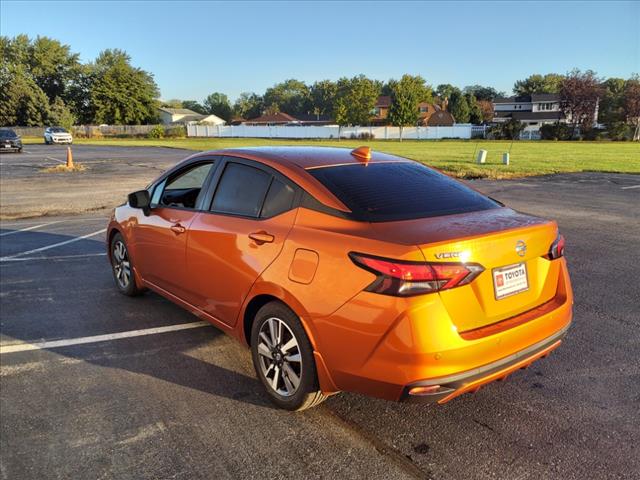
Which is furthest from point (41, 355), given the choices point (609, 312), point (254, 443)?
point (609, 312)

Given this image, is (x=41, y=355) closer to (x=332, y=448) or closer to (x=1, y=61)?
(x=332, y=448)

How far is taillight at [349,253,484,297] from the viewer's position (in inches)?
99.4

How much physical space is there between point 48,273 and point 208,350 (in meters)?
3.51

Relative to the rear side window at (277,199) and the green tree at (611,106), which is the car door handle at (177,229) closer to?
the rear side window at (277,199)

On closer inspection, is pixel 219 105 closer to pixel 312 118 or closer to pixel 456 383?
pixel 312 118

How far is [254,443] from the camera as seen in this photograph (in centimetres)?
291

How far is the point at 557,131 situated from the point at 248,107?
98.3m

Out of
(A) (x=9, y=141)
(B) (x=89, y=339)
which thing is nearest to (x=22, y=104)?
(A) (x=9, y=141)

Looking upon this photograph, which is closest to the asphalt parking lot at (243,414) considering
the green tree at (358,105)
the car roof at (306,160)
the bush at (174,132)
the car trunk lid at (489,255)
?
the car trunk lid at (489,255)

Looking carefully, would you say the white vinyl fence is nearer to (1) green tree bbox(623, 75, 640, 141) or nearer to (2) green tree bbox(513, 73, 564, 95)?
(1) green tree bbox(623, 75, 640, 141)

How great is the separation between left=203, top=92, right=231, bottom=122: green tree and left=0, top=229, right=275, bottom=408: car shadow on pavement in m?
129

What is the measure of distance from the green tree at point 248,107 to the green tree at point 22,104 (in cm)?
6897

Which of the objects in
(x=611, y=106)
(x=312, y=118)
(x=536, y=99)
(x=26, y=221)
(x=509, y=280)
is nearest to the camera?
(x=509, y=280)

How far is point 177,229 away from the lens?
421 centimetres
